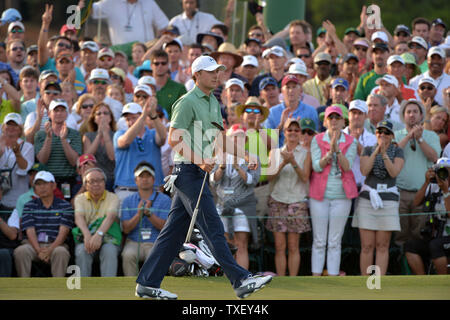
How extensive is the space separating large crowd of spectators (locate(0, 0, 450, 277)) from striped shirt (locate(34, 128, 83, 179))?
0.02 meters

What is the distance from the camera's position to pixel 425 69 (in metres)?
14.0

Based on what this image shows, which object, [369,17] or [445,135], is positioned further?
[369,17]

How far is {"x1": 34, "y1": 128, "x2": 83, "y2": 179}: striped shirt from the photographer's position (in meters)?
11.3

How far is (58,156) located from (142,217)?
1.49 meters

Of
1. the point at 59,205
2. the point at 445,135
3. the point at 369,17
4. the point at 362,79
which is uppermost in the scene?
the point at 369,17

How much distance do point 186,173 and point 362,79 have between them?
6.08 meters

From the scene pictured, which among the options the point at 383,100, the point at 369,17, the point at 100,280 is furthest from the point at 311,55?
the point at 100,280

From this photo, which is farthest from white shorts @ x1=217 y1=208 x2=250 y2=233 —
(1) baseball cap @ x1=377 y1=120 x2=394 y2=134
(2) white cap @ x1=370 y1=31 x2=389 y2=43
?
(2) white cap @ x1=370 y1=31 x2=389 y2=43

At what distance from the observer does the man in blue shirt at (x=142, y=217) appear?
34.7 feet

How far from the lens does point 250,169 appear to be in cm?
964

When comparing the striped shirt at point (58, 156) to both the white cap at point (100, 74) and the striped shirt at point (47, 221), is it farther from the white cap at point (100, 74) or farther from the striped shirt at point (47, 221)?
the white cap at point (100, 74)

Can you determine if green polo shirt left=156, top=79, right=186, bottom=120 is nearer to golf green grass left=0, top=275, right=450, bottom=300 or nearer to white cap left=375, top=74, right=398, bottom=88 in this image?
white cap left=375, top=74, right=398, bottom=88

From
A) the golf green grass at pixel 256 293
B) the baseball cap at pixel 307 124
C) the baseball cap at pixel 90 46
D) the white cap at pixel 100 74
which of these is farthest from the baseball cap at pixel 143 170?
the baseball cap at pixel 90 46

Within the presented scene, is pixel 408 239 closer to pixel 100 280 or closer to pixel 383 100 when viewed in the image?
pixel 383 100
